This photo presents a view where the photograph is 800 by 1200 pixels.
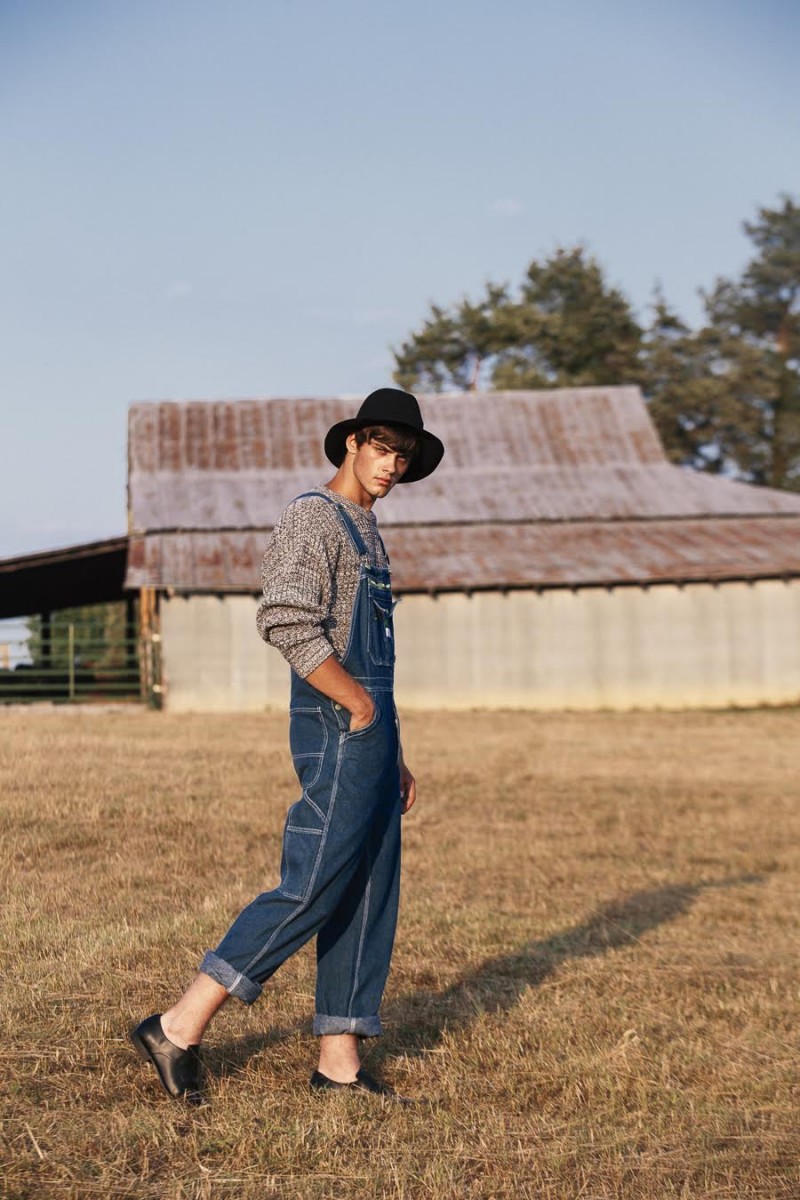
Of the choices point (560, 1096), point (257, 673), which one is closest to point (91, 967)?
point (560, 1096)

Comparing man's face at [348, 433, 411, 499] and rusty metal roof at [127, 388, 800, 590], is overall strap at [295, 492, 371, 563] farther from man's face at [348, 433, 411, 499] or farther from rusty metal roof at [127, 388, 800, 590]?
rusty metal roof at [127, 388, 800, 590]

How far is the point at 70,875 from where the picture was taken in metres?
7.30

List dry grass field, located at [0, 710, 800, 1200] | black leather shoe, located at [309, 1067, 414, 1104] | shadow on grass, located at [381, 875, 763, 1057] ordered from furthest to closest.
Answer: shadow on grass, located at [381, 875, 763, 1057] < black leather shoe, located at [309, 1067, 414, 1104] < dry grass field, located at [0, 710, 800, 1200]

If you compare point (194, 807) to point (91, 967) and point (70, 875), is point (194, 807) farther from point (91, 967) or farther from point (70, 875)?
point (91, 967)

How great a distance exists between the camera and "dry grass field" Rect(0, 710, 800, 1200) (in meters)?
3.46

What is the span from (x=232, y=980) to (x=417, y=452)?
64.5 inches

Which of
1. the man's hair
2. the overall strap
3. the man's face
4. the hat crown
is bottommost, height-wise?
the overall strap

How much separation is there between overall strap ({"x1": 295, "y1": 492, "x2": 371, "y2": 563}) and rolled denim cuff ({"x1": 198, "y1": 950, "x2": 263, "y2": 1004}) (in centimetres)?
121

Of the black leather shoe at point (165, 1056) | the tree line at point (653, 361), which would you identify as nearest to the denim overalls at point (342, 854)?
the black leather shoe at point (165, 1056)

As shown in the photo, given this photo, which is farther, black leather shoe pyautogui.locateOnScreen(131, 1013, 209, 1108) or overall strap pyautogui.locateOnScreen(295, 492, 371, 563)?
overall strap pyautogui.locateOnScreen(295, 492, 371, 563)

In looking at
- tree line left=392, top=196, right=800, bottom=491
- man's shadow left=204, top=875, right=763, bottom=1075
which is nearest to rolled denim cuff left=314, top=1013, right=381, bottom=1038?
man's shadow left=204, top=875, right=763, bottom=1075

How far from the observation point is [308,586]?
3812 millimetres

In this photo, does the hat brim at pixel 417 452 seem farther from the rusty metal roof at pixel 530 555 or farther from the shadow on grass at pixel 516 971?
the rusty metal roof at pixel 530 555

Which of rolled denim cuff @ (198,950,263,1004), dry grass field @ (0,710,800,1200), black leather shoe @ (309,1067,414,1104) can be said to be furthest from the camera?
black leather shoe @ (309,1067,414,1104)
